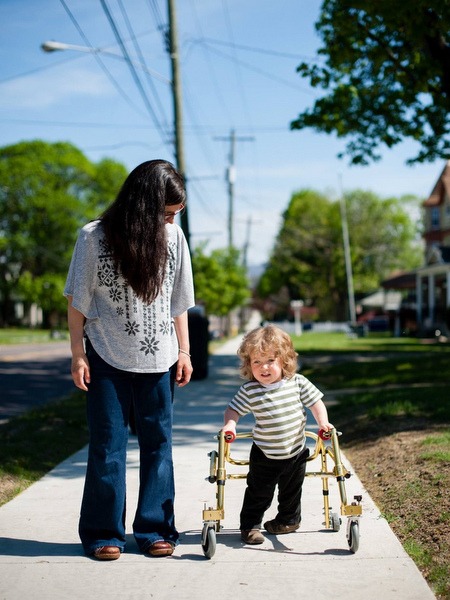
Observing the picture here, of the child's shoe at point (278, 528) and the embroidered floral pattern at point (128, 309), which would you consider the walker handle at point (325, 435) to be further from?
the embroidered floral pattern at point (128, 309)

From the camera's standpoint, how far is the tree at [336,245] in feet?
224

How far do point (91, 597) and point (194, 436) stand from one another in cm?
477

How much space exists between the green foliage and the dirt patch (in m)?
34.0

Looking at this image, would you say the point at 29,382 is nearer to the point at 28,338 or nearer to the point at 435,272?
the point at 435,272

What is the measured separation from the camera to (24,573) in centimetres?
398

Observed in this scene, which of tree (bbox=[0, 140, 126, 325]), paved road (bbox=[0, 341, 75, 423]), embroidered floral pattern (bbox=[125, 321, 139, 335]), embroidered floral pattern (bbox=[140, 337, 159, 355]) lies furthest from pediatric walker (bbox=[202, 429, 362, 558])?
tree (bbox=[0, 140, 126, 325])

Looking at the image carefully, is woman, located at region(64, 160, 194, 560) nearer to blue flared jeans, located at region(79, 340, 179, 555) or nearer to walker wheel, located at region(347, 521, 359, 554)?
blue flared jeans, located at region(79, 340, 179, 555)

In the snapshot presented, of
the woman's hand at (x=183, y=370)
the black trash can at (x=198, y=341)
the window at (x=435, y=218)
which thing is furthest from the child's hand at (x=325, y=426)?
the window at (x=435, y=218)

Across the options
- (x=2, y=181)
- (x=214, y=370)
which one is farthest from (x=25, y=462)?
(x=2, y=181)

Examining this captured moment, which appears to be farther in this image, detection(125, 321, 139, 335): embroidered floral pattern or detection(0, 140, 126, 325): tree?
detection(0, 140, 126, 325): tree

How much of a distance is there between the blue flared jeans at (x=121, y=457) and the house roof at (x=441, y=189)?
4090 centimetres

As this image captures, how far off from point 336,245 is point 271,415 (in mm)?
65330

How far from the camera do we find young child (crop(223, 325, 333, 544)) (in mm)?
4367

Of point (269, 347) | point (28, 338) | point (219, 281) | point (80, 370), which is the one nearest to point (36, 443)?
point (80, 370)
